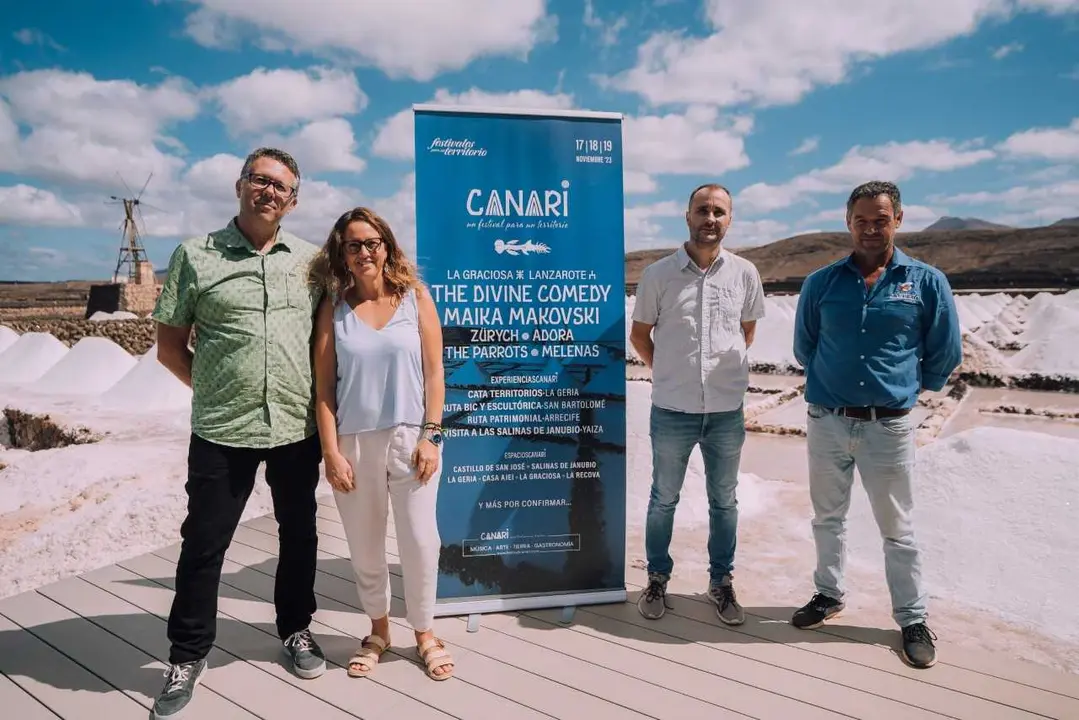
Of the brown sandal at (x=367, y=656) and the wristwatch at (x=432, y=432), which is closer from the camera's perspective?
the wristwatch at (x=432, y=432)

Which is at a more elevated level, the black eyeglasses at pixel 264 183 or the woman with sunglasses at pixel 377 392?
the black eyeglasses at pixel 264 183

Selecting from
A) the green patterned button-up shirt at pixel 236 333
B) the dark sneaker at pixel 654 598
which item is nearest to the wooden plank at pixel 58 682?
the green patterned button-up shirt at pixel 236 333

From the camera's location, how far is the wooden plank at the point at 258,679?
7.94 ft

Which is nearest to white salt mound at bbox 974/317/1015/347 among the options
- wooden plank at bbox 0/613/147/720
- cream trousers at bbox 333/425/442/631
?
cream trousers at bbox 333/425/442/631

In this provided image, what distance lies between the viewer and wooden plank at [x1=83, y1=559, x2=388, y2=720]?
7.94 ft

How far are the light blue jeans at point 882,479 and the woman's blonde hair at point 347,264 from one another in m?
1.86

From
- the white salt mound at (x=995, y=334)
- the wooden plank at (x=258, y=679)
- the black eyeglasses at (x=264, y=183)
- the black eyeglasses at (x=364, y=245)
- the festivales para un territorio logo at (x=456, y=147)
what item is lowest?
the wooden plank at (x=258, y=679)

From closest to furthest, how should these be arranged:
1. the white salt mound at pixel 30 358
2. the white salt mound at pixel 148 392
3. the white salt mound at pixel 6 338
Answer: the white salt mound at pixel 148 392 → the white salt mound at pixel 30 358 → the white salt mound at pixel 6 338

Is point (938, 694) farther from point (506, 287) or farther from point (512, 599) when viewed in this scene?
point (506, 287)

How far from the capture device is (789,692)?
2.51 meters

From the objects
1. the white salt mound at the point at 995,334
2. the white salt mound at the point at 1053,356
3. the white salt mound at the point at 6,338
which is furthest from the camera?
the white salt mound at the point at 995,334

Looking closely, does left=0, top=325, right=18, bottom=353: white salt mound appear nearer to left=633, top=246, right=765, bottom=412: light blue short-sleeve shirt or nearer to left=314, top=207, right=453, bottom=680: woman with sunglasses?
left=314, top=207, right=453, bottom=680: woman with sunglasses

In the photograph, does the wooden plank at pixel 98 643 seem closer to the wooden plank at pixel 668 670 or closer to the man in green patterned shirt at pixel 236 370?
the man in green patterned shirt at pixel 236 370

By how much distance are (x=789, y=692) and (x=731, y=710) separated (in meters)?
0.27
